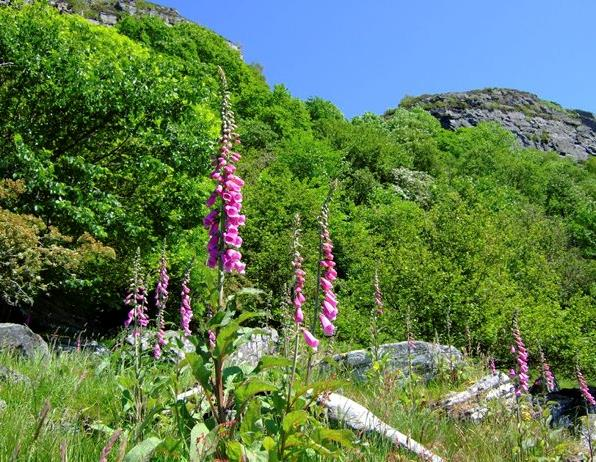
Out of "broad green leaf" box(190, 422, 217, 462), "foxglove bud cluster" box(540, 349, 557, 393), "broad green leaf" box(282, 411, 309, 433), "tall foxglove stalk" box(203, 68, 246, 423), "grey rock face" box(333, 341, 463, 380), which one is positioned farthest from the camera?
"grey rock face" box(333, 341, 463, 380)

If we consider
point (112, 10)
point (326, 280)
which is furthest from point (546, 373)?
point (112, 10)

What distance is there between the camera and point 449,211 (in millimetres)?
32938

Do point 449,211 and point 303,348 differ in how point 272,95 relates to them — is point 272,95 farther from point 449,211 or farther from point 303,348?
point 303,348

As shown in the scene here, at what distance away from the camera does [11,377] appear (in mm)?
6480

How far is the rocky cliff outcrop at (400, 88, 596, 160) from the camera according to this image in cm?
11462

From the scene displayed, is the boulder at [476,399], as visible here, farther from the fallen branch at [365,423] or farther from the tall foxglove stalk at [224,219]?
the tall foxglove stalk at [224,219]

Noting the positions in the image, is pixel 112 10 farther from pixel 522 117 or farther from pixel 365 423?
pixel 522 117

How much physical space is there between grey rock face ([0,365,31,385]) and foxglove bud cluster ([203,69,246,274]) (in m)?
3.33

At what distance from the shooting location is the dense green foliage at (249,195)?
59.9 feet

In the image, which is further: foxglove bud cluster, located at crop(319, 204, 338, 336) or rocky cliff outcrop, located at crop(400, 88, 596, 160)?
rocky cliff outcrop, located at crop(400, 88, 596, 160)

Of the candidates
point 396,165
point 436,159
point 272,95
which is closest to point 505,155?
point 436,159

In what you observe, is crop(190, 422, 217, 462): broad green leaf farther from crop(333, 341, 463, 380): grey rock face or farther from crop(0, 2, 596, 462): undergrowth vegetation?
crop(333, 341, 463, 380): grey rock face

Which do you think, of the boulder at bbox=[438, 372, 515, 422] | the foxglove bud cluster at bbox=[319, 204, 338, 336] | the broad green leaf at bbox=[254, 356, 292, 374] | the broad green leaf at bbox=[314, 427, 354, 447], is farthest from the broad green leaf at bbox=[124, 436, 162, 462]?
the boulder at bbox=[438, 372, 515, 422]

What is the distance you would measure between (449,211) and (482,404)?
2605 cm
